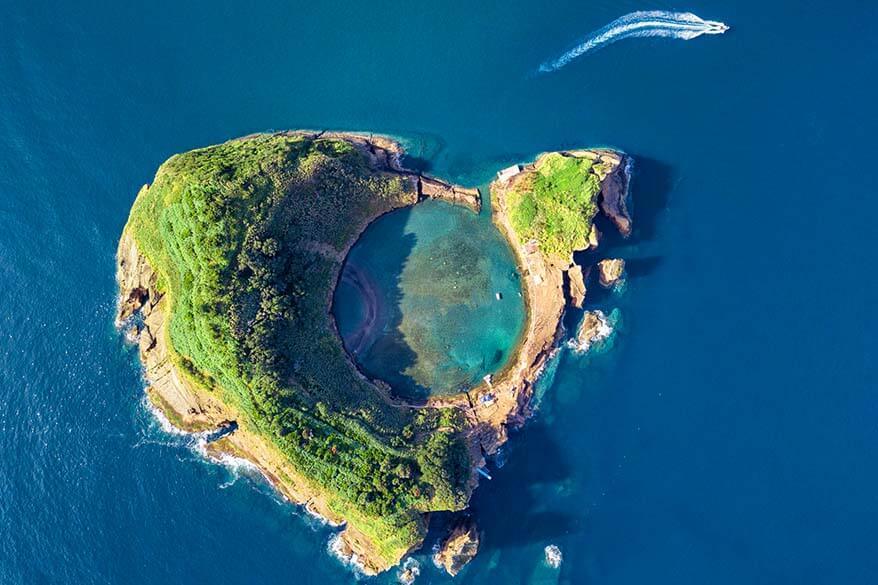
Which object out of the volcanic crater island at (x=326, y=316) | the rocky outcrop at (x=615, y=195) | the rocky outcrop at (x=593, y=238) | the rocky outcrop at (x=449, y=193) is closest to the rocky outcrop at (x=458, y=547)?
the volcanic crater island at (x=326, y=316)

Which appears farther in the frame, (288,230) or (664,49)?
(664,49)

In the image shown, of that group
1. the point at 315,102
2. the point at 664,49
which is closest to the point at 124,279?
the point at 315,102

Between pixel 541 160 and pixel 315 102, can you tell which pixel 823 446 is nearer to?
pixel 541 160

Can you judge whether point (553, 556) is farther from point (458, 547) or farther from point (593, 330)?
point (593, 330)

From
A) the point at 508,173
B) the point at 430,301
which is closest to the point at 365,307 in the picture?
the point at 430,301

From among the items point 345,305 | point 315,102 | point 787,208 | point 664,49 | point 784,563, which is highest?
point 315,102

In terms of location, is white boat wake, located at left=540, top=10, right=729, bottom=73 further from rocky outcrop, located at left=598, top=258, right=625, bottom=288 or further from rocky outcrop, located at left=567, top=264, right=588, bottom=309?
rocky outcrop, located at left=567, top=264, right=588, bottom=309

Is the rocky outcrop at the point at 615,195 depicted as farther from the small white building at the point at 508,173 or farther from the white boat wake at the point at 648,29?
the white boat wake at the point at 648,29
